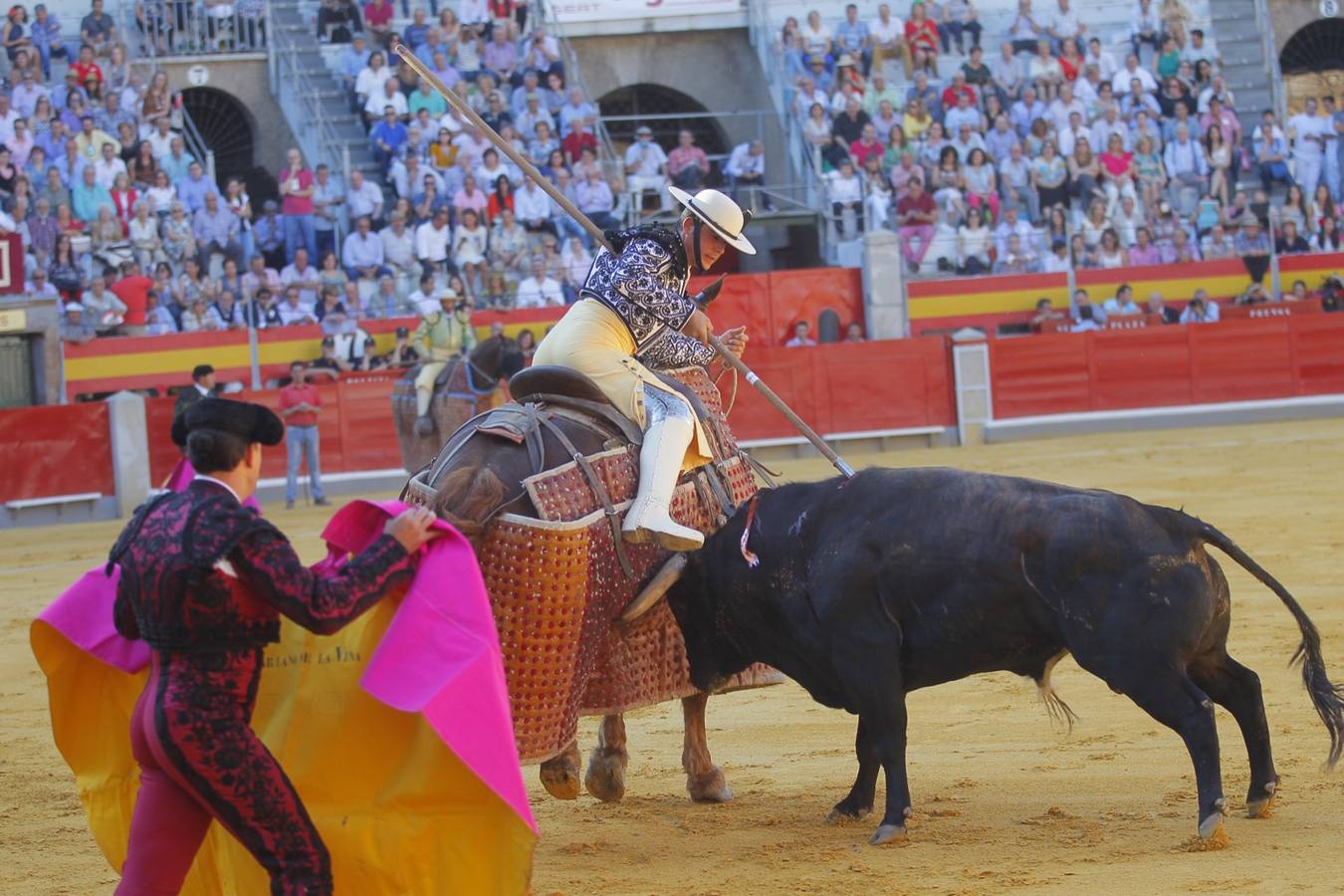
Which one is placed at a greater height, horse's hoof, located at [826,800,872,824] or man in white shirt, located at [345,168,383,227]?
man in white shirt, located at [345,168,383,227]

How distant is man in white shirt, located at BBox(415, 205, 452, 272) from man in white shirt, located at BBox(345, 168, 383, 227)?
630 mm

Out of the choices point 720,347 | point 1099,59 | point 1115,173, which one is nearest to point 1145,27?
point 1099,59

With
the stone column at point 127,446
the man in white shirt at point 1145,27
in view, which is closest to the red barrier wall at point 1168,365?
the man in white shirt at point 1145,27

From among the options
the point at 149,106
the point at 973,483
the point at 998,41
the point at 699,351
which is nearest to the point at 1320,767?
the point at 973,483

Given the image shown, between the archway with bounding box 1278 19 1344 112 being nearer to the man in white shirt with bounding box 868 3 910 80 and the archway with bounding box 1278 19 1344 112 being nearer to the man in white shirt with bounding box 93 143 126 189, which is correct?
the man in white shirt with bounding box 868 3 910 80

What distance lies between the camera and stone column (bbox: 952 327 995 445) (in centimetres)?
1859

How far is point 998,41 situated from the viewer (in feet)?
75.4

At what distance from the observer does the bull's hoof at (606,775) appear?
5.54m

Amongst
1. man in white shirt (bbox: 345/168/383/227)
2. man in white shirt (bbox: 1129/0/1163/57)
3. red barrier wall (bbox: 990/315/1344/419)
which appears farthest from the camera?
man in white shirt (bbox: 1129/0/1163/57)

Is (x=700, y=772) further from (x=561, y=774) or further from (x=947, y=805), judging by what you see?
(x=947, y=805)

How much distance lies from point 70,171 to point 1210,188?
12414 millimetres

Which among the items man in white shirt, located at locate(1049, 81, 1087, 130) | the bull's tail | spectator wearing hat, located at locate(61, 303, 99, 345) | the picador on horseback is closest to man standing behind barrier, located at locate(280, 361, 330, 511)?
spectator wearing hat, located at locate(61, 303, 99, 345)

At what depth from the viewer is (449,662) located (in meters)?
3.81

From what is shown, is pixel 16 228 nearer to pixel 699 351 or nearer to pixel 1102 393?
pixel 1102 393
